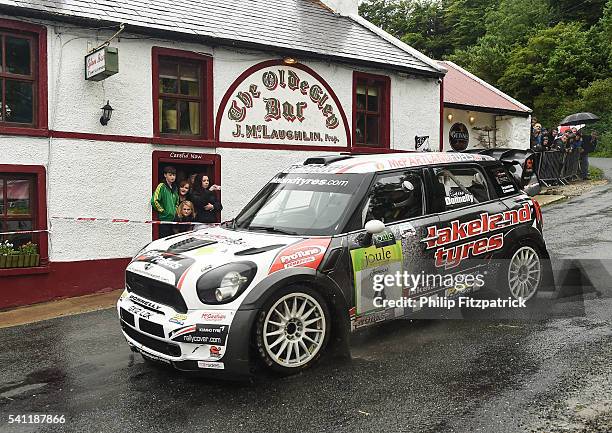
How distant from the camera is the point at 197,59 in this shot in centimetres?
1089

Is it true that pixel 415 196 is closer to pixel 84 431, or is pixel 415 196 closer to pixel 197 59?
pixel 84 431

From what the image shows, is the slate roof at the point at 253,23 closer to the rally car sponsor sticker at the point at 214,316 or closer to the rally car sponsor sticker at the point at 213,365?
the rally car sponsor sticker at the point at 214,316

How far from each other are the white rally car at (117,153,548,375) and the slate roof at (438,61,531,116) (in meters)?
13.0

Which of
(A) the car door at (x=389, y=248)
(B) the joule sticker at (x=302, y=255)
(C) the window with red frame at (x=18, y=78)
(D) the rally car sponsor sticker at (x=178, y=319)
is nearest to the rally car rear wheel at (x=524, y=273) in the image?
(A) the car door at (x=389, y=248)

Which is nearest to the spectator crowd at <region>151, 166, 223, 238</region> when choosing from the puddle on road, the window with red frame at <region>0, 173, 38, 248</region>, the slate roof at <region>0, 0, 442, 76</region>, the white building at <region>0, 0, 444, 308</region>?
the white building at <region>0, 0, 444, 308</region>

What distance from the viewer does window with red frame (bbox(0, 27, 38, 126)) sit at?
9.07 m

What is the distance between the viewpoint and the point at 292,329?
16.0ft

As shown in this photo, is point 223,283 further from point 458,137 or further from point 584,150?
point 584,150

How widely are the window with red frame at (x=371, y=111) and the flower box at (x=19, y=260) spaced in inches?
283

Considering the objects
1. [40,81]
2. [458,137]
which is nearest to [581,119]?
[458,137]

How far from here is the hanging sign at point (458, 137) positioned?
19.5 metres

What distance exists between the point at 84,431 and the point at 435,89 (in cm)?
1244

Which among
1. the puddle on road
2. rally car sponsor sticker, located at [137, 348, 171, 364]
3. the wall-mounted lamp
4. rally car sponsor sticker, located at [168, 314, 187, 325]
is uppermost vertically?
the wall-mounted lamp

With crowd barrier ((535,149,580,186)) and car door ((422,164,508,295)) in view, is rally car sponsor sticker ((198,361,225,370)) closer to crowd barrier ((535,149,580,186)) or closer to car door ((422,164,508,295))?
car door ((422,164,508,295))
